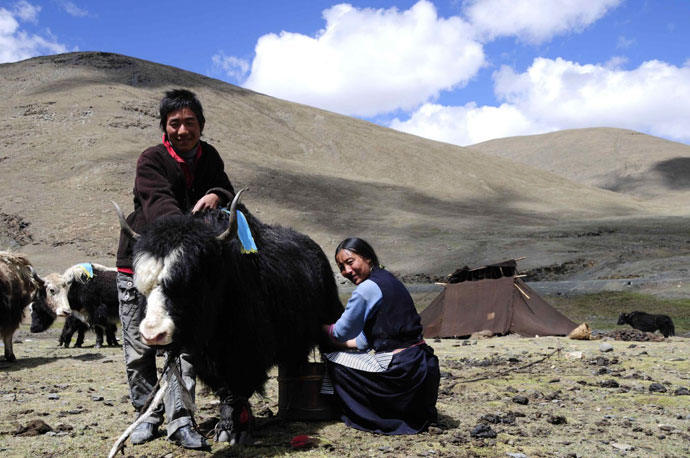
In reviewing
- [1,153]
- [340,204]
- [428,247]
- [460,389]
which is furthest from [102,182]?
[460,389]

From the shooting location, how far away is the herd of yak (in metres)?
3.42

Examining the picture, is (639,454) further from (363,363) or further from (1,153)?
(1,153)

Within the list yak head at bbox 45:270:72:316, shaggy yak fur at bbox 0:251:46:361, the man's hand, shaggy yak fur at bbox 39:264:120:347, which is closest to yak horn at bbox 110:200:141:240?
the man's hand

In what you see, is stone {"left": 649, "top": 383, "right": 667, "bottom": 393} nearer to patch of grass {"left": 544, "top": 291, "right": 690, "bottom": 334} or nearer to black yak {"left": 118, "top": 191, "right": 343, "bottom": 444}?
black yak {"left": 118, "top": 191, "right": 343, "bottom": 444}

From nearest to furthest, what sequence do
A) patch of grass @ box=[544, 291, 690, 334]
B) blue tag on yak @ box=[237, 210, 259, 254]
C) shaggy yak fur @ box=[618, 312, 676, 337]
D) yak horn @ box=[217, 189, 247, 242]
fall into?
yak horn @ box=[217, 189, 247, 242] < blue tag on yak @ box=[237, 210, 259, 254] < shaggy yak fur @ box=[618, 312, 676, 337] < patch of grass @ box=[544, 291, 690, 334]

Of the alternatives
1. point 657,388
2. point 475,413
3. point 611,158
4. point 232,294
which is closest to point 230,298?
point 232,294

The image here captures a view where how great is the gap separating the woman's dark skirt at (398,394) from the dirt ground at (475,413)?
4.5 inches

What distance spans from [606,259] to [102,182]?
2988 cm

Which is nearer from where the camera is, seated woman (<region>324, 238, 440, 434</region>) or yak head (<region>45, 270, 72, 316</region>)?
seated woman (<region>324, 238, 440, 434</region>)

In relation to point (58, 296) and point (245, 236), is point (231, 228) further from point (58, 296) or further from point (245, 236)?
point (58, 296)

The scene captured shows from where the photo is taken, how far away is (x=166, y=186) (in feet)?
13.4

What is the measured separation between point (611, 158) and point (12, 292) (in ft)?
391

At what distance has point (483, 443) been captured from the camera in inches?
163

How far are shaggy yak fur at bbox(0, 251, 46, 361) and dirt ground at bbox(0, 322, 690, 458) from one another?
46cm
